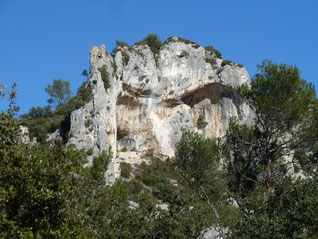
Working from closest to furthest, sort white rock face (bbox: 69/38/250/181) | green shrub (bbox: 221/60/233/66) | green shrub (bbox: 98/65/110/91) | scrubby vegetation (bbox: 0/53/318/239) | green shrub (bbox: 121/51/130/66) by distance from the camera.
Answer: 1. scrubby vegetation (bbox: 0/53/318/239)
2. green shrub (bbox: 98/65/110/91)
3. white rock face (bbox: 69/38/250/181)
4. green shrub (bbox: 121/51/130/66)
5. green shrub (bbox: 221/60/233/66)

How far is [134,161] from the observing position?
188ft

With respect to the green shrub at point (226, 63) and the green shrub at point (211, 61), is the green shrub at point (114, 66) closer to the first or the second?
the green shrub at point (211, 61)

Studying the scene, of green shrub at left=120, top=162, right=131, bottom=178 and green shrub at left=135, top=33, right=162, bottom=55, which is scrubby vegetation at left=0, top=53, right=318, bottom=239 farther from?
green shrub at left=135, top=33, right=162, bottom=55

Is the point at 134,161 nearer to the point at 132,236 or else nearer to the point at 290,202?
the point at 132,236

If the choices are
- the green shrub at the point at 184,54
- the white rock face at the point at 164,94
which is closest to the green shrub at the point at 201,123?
the white rock face at the point at 164,94

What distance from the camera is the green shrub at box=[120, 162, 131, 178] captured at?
2109 inches

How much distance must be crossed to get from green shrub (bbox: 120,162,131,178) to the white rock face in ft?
9.09

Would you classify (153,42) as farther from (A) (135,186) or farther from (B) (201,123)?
(A) (135,186)

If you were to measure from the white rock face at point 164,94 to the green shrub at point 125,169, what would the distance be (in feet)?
9.09

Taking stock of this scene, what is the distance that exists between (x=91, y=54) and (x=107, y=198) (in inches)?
1376

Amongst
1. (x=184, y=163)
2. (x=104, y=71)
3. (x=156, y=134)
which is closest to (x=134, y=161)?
(x=156, y=134)

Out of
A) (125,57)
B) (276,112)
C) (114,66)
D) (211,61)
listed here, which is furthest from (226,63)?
(276,112)

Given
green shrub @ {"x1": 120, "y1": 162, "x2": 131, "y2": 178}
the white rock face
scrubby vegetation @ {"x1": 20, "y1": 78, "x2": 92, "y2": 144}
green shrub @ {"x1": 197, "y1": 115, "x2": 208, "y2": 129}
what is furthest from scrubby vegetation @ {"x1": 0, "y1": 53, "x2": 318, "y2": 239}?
green shrub @ {"x1": 197, "y1": 115, "x2": 208, "y2": 129}

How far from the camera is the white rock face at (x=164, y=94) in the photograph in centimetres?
5384
